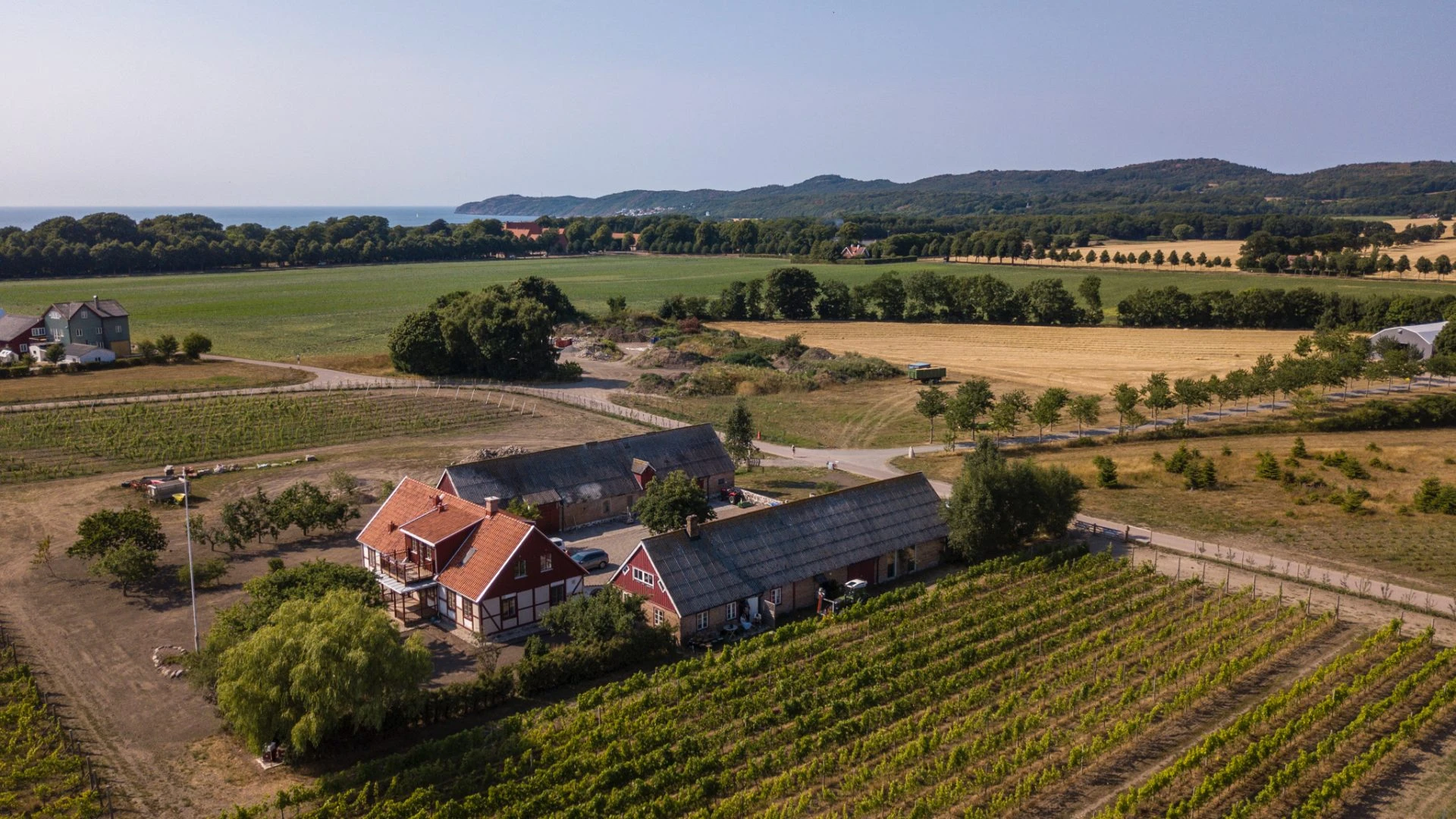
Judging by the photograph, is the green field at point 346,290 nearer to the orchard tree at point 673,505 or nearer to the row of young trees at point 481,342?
the row of young trees at point 481,342

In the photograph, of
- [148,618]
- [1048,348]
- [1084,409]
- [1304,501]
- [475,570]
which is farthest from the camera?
[1048,348]

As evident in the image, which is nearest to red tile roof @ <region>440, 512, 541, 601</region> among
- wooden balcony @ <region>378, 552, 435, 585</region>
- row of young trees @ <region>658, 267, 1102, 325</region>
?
wooden balcony @ <region>378, 552, 435, 585</region>

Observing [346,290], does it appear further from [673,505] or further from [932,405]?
[673,505]

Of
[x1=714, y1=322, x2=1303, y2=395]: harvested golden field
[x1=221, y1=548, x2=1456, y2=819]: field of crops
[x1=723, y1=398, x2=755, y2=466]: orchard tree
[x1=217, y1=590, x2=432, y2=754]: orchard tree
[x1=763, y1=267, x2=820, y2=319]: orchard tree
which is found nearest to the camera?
[x1=221, y1=548, x2=1456, y2=819]: field of crops

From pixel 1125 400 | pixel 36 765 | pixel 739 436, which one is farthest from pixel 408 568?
pixel 1125 400

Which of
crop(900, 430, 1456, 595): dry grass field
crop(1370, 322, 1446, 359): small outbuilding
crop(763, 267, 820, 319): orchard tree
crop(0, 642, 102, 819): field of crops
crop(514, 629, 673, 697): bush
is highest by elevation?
crop(763, 267, 820, 319): orchard tree

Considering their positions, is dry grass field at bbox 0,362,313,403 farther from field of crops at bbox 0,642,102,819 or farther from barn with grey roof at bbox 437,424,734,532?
field of crops at bbox 0,642,102,819

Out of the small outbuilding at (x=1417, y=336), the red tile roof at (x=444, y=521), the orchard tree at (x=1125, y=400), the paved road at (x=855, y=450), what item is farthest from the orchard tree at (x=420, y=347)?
the small outbuilding at (x=1417, y=336)

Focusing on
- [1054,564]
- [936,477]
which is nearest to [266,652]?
[1054,564]
